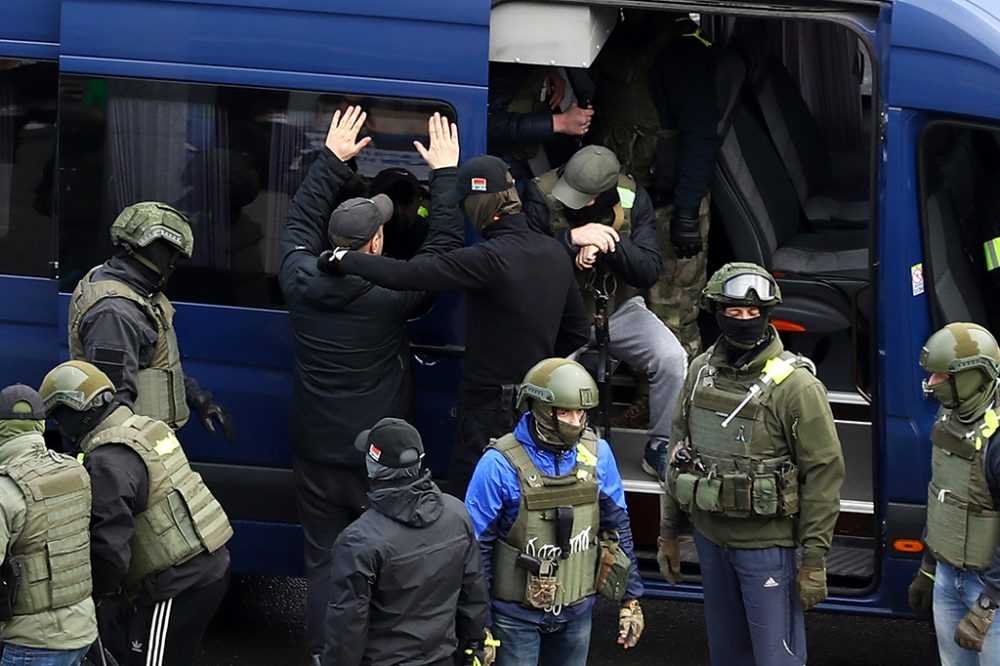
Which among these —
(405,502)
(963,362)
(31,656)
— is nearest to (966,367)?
(963,362)

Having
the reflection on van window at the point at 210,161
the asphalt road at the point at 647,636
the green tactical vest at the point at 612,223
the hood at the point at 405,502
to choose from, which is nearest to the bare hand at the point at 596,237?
the green tactical vest at the point at 612,223

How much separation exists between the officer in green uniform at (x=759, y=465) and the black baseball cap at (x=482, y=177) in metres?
0.90

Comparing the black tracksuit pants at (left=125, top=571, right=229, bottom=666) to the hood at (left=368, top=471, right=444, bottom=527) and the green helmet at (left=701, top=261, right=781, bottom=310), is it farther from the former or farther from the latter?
the green helmet at (left=701, top=261, right=781, bottom=310)

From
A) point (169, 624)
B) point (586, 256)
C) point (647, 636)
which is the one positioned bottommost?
point (647, 636)

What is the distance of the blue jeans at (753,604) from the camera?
18.4 feet

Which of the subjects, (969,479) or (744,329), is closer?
(969,479)

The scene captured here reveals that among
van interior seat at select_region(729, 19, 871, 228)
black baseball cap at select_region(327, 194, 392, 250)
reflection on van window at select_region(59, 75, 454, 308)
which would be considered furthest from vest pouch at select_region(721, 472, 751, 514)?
van interior seat at select_region(729, 19, 871, 228)

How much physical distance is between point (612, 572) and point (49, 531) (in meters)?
1.76

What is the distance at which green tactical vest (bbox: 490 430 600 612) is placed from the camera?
5.13m

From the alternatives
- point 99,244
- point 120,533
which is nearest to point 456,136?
point 99,244

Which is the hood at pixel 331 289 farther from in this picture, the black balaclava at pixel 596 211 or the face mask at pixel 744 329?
the face mask at pixel 744 329

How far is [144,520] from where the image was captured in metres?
5.37

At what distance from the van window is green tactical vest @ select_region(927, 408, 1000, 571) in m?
0.77

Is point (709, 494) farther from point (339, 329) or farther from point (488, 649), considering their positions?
point (339, 329)
